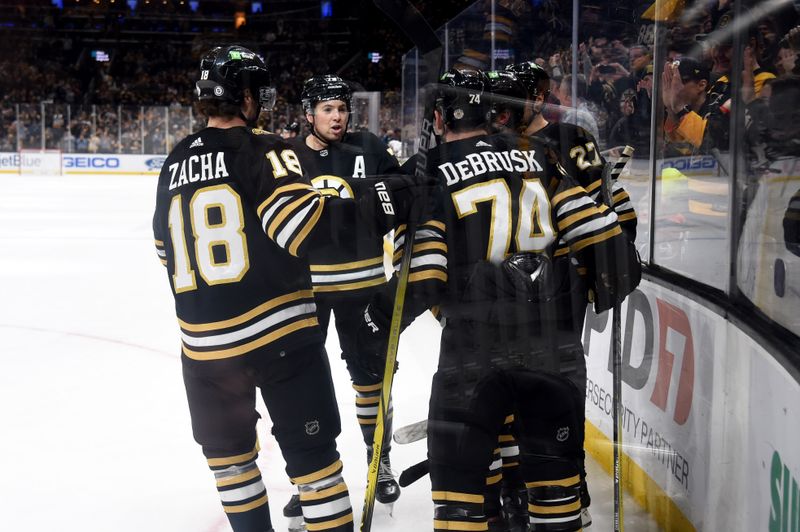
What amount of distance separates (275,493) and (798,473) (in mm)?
1480

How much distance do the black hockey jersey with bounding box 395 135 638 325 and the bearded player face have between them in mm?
784

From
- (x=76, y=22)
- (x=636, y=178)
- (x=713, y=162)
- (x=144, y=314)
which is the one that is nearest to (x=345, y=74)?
(x=636, y=178)

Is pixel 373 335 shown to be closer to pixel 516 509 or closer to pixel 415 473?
pixel 415 473

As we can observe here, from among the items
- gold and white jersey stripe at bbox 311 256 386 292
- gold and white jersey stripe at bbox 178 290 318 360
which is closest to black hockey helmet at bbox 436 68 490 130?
gold and white jersey stripe at bbox 178 290 318 360

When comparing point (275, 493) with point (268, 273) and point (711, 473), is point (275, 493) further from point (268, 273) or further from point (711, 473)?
point (711, 473)

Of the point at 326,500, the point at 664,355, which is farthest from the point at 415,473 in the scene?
the point at 664,355

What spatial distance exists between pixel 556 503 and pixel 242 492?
2.03 feet

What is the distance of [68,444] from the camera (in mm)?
2713

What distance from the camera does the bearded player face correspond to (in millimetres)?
2227

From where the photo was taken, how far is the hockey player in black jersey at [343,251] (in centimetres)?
223

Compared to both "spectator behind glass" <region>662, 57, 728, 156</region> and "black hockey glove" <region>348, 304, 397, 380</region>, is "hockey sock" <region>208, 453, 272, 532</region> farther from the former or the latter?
"spectator behind glass" <region>662, 57, 728, 156</region>

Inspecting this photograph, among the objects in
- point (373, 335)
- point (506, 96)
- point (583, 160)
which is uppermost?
point (506, 96)

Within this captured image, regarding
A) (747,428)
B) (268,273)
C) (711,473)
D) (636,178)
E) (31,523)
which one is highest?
(636,178)

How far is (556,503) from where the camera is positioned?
156 centimetres
